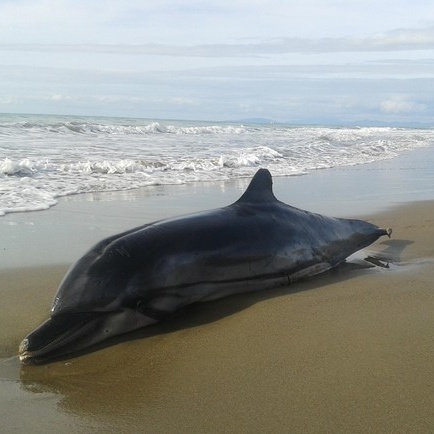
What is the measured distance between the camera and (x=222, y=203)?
29.9 feet

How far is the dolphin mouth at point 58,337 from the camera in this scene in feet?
10.2

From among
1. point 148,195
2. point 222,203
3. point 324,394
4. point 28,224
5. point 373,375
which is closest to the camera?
point 324,394

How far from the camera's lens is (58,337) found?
320cm

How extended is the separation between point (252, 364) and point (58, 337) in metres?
1.06

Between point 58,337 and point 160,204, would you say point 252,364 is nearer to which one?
point 58,337

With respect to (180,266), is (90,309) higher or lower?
lower

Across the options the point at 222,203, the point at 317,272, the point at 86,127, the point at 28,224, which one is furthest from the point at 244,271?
the point at 86,127

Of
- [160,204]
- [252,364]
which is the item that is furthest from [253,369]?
[160,204]

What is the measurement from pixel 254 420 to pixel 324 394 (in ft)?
1.26

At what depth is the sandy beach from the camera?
2.51m

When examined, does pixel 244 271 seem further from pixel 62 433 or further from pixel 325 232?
pixel 62 433

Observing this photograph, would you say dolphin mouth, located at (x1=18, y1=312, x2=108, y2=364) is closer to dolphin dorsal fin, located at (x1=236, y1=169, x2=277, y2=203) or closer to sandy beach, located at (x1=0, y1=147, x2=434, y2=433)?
sandy beach, located at (x1=0, y1=147, x2=434, y2=433)

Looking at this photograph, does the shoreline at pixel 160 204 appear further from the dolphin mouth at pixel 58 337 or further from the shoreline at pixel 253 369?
the dolphin mouth at pixel 58 337

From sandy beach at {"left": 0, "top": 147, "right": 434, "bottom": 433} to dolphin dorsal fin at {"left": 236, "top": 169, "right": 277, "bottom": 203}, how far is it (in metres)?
0.77
